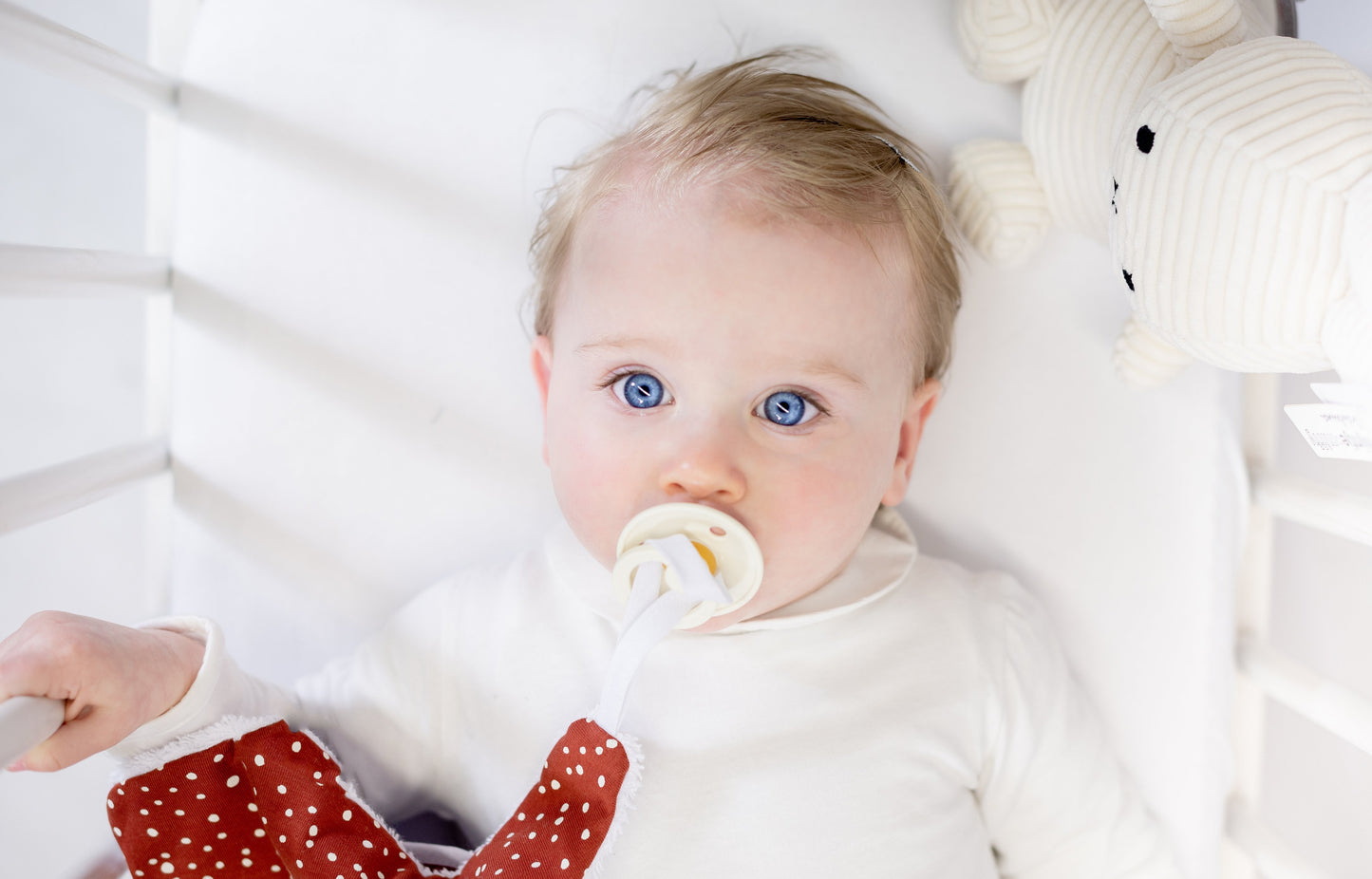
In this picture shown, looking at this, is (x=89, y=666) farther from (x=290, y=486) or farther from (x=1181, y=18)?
(x=1181, y=18)

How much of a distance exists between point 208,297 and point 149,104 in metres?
0.16

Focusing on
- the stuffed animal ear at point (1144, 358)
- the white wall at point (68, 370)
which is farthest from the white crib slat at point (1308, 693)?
the white wall at point (68, 370)

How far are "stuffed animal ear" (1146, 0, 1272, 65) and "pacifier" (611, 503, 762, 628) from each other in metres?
0.41

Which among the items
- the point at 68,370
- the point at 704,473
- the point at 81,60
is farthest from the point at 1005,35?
the point at 68,370

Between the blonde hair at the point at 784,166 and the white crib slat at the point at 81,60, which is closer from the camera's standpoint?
the white crib slat at the point at 81,60

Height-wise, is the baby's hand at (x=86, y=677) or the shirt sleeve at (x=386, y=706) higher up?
the baby's hand at (x=86, y=677)

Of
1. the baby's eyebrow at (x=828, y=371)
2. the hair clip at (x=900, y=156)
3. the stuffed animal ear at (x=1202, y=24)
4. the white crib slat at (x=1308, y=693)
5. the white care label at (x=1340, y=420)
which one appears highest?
the stuffed animal ear at (x=1202, y=24)

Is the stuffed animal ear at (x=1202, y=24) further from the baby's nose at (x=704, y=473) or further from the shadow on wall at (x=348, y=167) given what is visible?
the shadow on wall at (x=348, y=167)

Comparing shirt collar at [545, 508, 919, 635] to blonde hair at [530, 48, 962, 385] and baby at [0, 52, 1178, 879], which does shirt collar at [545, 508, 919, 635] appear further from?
blonde hair at [530, 48, 962, 385]

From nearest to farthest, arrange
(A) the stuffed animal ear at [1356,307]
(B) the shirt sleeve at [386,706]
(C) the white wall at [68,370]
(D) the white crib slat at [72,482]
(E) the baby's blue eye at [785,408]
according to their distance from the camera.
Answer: (A) the stuffed animal ear at [1356,307], (D) the white crib slat at [72,482], (E) the baby's blue eye at [785,408], (B) the shirt sleeve at [386,706], (C) the white wall at [68,370]

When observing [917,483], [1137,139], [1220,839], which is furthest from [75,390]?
[1220,839]

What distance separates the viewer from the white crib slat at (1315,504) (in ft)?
2.21

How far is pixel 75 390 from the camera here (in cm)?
133

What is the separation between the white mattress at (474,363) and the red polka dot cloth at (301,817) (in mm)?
177
